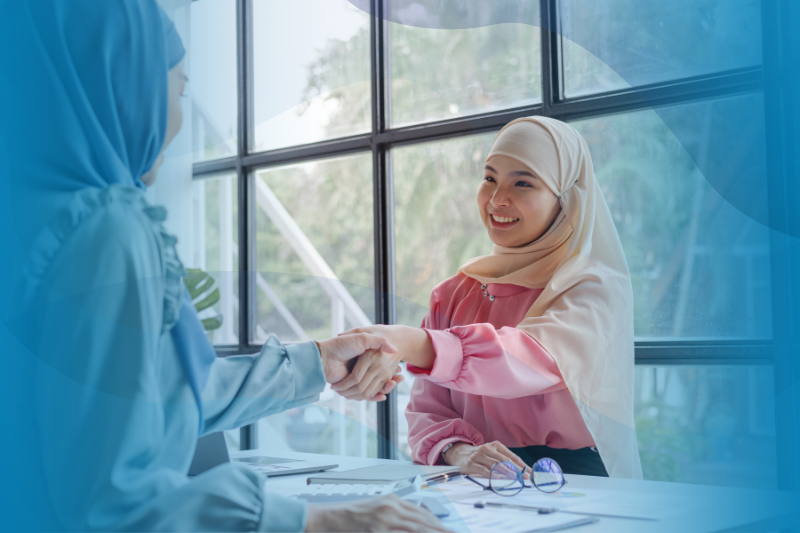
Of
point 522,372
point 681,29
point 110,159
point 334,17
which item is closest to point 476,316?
point 522,372

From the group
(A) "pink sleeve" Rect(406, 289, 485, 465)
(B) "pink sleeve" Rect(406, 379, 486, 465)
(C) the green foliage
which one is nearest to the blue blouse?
(C) the green foliage

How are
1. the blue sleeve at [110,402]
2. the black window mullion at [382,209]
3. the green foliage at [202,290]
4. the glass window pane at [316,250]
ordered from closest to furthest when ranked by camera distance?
the blue sleeve at [110,402] < the green foliage at [202,290] < the black window mullion at [382,209] < the glass window pane at [316,250]

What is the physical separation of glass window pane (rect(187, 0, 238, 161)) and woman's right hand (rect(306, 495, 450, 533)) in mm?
442

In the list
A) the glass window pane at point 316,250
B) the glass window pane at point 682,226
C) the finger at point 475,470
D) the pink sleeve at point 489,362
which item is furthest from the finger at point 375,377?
the glass window pane at point 316,250

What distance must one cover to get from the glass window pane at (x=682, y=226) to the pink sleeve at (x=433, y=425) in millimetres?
653

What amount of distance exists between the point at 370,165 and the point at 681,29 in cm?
114

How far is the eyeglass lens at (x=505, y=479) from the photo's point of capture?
37.9 inches

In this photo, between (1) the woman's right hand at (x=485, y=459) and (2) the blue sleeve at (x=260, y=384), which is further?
(1) the woman's right hand at (x=485, y=459)

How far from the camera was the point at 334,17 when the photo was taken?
1.58 m

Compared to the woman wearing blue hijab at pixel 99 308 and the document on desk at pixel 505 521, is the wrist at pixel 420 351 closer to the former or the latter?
the document on desk at pixel 505 521

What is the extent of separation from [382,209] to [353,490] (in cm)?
152

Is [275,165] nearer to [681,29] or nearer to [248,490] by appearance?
[681,29]

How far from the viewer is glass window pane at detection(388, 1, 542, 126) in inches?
79.5

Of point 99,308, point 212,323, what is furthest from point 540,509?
point 99,308
